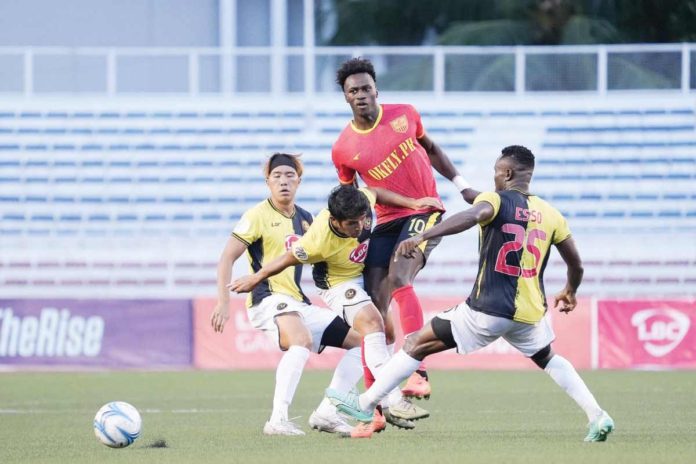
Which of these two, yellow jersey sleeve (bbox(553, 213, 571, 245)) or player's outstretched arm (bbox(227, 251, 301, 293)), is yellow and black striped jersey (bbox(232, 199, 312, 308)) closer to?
player's outstretched arm (bbox(227, 251, 301, 293))

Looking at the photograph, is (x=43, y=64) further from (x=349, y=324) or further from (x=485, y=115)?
(x=349, y=324)

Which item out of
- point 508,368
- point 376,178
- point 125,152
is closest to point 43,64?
point 125,152

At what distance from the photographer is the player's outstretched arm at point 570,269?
9156 millimetres

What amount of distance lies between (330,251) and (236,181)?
48.6 ft

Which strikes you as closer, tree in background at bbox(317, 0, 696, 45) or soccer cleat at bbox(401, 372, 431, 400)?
soccer cleat at bbox(401, 372, 431, 400)

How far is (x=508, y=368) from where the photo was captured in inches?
787

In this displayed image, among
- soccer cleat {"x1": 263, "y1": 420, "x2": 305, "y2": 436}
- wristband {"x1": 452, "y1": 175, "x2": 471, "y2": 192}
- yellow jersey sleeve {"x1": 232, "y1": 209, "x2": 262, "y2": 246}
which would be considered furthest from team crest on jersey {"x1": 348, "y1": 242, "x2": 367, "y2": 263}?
soccer cleat {"x1": 263, "y1": 420, "x2": 305, "y2": 436}

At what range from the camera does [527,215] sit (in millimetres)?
8953

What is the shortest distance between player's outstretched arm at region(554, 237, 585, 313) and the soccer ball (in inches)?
116

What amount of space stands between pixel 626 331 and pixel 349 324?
1029cm

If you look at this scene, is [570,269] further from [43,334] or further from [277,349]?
[43,334]

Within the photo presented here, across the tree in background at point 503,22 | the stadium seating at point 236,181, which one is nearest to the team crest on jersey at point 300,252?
the stadium seating at point 236,181

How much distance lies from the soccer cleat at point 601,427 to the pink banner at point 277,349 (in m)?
10.7

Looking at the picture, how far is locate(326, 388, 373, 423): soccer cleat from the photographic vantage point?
366 inches
